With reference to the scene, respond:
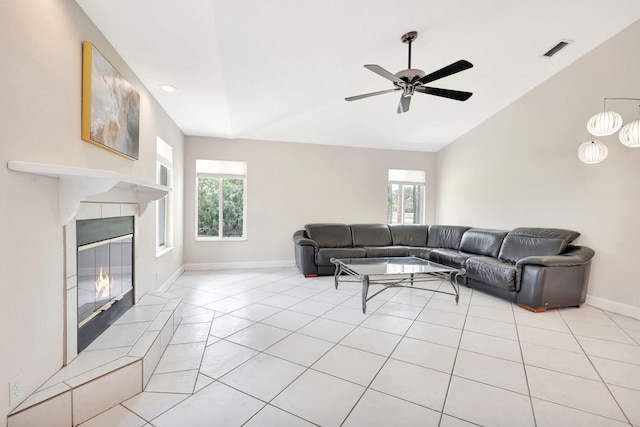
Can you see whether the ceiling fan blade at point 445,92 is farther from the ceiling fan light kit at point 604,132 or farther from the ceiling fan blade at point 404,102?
the ceiling fan light kit at point 604,132

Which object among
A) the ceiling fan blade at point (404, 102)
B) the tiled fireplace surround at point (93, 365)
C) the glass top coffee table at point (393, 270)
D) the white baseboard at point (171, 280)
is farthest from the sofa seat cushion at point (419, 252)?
the tiled fireplace surround at point (93, 365)

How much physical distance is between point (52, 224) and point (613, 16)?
5415 millimetres

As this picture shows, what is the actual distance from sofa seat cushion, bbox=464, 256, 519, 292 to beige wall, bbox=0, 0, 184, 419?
4.30 m

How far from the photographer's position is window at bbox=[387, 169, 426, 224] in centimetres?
662

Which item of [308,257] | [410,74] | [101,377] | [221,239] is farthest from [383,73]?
[221,239]

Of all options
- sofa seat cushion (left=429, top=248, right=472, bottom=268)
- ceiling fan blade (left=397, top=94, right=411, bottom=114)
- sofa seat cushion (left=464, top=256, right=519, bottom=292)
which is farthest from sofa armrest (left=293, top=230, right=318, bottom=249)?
ceiling fan blade (left=397, top=94, right=411, bottom=114)

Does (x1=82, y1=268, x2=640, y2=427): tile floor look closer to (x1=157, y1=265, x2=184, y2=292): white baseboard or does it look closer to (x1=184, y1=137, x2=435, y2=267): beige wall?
(x1=157, y1=265, x2=184, y2=292): white baseboard

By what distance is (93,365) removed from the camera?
5.58 ft

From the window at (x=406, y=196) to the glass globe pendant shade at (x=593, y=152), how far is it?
3.34 m

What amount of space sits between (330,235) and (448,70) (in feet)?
11.7

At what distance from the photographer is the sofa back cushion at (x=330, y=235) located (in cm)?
549

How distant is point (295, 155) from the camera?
230 inches

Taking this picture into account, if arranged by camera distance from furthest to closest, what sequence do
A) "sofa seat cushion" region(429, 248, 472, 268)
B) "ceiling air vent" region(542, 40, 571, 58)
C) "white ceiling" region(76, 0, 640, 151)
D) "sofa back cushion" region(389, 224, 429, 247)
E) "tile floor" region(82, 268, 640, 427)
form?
"sofa back cushion" region(389, 224, 429, 247) < "sofa seat cushion" region(429, 248, 472, 268) < "ceiling air vent" region(542, 40, 571, 58) < "white ceiling" region(76, 0, 640, 151) < "tile floor" region(82, 268, 640, 427)

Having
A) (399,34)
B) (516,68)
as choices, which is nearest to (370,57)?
(399,34)
